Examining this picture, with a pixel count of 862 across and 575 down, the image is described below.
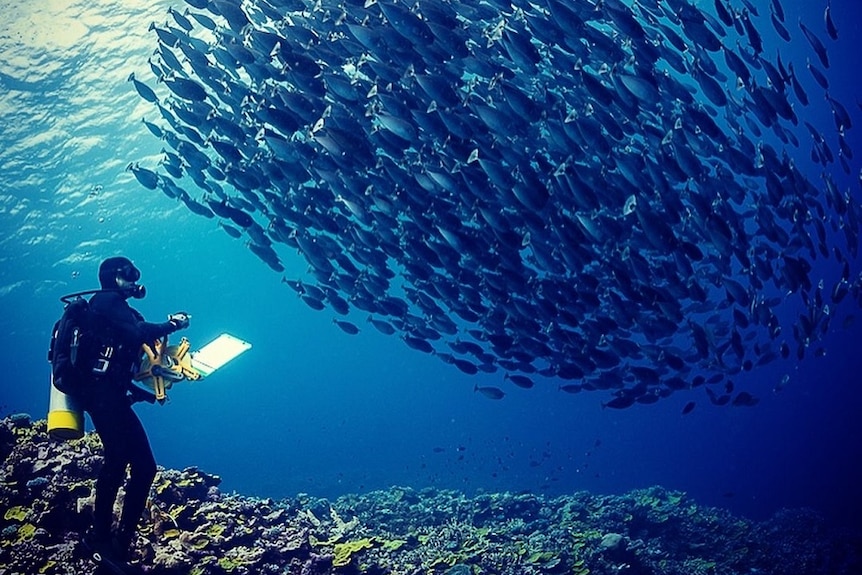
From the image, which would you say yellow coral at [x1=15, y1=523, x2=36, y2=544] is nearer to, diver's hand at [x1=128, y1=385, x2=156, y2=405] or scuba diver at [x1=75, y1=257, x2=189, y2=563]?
scuba diver at [x1=75, y1=257, x2=189, y2=563]

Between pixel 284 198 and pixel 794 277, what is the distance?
29.8 ft

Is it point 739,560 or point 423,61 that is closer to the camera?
point 423,61

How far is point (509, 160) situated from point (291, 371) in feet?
431

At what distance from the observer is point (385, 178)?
9.08 metres

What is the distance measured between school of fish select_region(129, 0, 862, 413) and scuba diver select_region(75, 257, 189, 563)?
3606 millimetres

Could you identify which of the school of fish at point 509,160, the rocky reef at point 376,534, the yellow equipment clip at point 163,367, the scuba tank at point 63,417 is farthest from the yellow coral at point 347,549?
the school of fish at point 509,160

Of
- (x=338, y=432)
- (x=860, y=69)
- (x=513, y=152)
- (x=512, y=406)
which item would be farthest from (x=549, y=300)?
(x=338, y=432)

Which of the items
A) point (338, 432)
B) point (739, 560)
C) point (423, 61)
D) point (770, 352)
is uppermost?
point (338, 432)

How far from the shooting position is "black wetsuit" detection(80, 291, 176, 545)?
203 inches

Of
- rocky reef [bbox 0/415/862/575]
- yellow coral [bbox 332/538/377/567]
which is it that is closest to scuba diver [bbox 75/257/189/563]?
rocky reef [bbox 0/415/862/575]

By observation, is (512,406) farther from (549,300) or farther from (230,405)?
(549,300)

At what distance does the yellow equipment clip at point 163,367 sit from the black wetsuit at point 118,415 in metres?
0.18

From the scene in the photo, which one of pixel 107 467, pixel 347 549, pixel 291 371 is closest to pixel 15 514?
pixel 107 467

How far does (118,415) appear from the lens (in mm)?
5184
